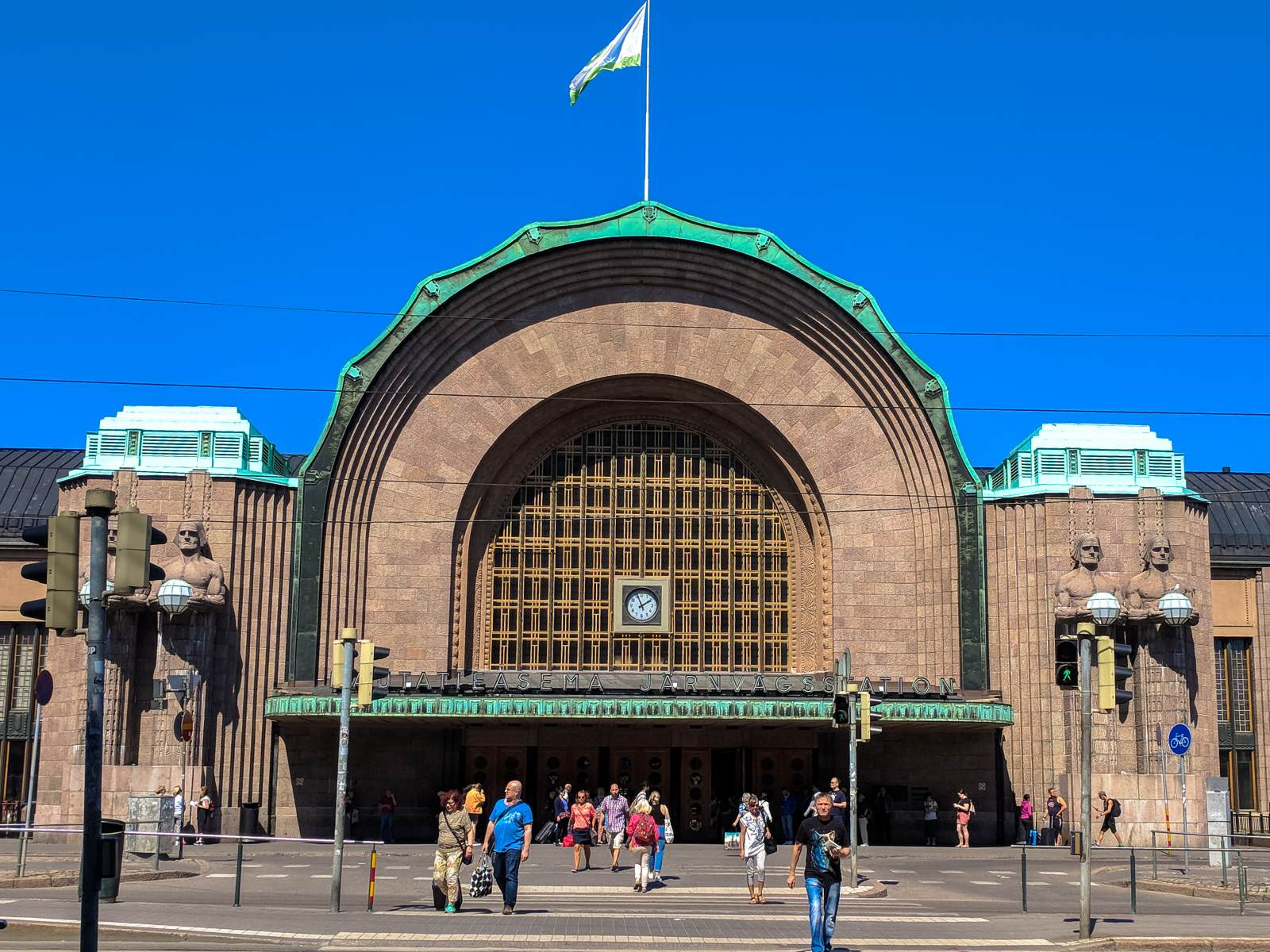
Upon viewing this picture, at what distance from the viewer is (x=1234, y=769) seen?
144ft

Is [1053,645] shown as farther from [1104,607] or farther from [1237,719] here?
[1237,719]

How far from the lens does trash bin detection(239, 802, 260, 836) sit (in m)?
37.4

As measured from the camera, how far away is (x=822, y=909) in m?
16.5

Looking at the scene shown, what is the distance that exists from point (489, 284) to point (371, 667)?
19680 mm

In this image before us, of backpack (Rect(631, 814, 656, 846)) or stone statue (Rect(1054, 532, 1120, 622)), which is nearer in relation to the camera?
backpack (Rect(631, 814, 656, 846))

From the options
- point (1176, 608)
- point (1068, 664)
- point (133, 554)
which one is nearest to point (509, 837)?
point (1068, 664)

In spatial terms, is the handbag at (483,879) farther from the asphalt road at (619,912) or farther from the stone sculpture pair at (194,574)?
the stone sculpture pair at (194,574)

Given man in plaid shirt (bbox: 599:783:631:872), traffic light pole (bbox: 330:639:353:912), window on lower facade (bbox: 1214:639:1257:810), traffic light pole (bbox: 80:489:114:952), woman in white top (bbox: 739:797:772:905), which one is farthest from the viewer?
window on lower facade (bbox: 1214:639:1257:810)

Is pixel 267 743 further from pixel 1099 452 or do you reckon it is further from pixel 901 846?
pixel 1099 452

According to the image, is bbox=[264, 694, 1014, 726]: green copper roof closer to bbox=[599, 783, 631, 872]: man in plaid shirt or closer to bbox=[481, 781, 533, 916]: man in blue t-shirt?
bbox=[599, 783, 631, 872]: man in plaid shirt

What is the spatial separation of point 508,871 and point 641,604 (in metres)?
20.5

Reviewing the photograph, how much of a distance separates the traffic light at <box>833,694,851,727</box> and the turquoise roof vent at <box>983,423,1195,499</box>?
13.7 meters

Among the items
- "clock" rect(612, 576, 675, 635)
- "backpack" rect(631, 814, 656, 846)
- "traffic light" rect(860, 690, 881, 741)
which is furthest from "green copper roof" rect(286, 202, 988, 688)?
"backpack" rect(631, 814, 656, 846)

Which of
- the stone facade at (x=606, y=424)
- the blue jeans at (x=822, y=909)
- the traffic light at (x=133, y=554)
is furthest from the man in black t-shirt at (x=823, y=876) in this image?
the stone facade at (x=606, y=424)
